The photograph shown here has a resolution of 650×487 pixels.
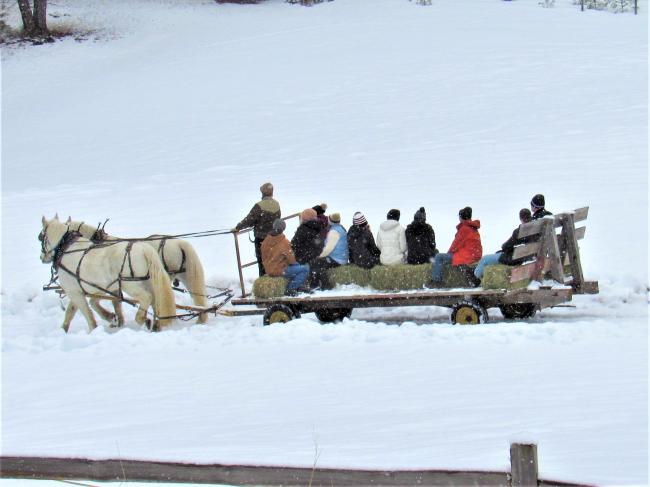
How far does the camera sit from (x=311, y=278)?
11.8 meters

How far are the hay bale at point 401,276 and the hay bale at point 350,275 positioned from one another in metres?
0.19

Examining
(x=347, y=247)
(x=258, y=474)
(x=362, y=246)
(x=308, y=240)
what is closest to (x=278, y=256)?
(x=308, y=240)

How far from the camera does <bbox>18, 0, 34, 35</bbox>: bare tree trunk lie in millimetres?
40250

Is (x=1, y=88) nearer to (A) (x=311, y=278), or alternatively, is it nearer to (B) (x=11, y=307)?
(B) (x=11, y=307)

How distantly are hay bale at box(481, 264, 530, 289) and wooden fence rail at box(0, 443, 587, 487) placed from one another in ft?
19.7

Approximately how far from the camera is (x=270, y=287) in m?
11.6

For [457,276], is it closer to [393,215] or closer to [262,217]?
[393,215]

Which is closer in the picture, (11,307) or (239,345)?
(239,345)

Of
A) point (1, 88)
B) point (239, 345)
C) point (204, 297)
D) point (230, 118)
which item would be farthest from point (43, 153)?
point (239, 345)

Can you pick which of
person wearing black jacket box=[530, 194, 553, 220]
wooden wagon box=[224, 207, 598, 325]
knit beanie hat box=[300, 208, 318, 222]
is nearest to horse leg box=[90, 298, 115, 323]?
wooden wagon box=[224, 207, 598, 325]

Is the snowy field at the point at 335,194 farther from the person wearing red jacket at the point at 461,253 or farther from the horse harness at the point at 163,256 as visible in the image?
the horse harness at the point at 163,256

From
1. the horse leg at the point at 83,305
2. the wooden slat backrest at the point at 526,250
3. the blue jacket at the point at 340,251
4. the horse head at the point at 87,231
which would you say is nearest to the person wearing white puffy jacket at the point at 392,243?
the blue jacket at the point at 340,251

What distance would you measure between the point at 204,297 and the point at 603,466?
7.20m

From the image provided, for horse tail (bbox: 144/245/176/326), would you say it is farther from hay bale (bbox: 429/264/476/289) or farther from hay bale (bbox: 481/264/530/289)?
hay bale (bbox: 481/264/530/289)
